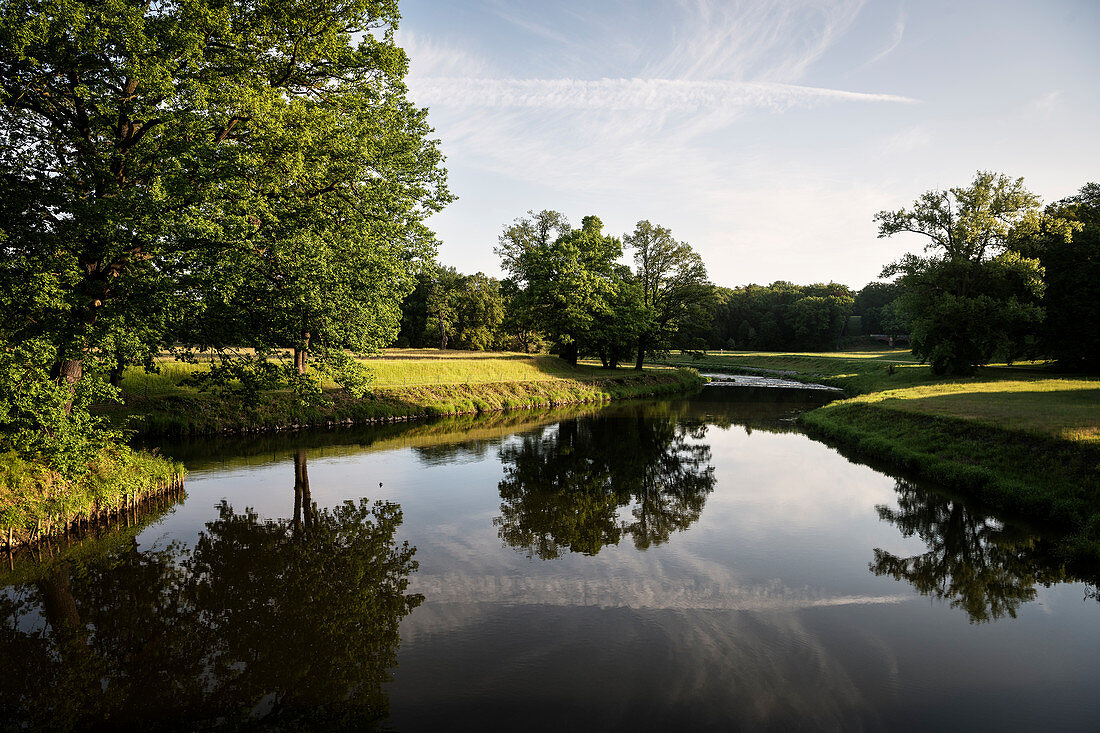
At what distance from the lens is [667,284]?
198 feet

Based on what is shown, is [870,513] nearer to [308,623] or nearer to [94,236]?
[308,623]

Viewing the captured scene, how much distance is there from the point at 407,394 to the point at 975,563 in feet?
101

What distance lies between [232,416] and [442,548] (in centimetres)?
1976

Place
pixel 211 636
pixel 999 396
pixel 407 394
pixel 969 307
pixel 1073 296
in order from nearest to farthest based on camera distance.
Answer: pixel 211 636, pixel 999 396, pixel 407 394, pixel 969 307, pixel 1073 296

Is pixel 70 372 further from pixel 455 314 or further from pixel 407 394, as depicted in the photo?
pixel 455 314

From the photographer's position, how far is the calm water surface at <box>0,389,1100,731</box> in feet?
24.8

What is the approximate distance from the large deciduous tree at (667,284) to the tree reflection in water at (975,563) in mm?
42560

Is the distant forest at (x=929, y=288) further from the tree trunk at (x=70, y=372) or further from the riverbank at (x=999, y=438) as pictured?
the tree trunk at (x=70, y=372)

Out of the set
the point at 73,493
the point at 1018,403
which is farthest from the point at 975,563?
the point at 73,493

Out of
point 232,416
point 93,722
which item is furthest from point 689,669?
point 232,416

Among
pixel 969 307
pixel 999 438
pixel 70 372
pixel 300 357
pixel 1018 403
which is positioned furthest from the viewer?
pixel 969 307

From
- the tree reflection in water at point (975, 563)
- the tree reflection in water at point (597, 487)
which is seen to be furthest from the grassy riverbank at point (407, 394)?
the tree reflection in water at point (975, 563)

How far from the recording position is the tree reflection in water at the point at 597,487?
48.7 feet

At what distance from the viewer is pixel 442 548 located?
44.8ft
